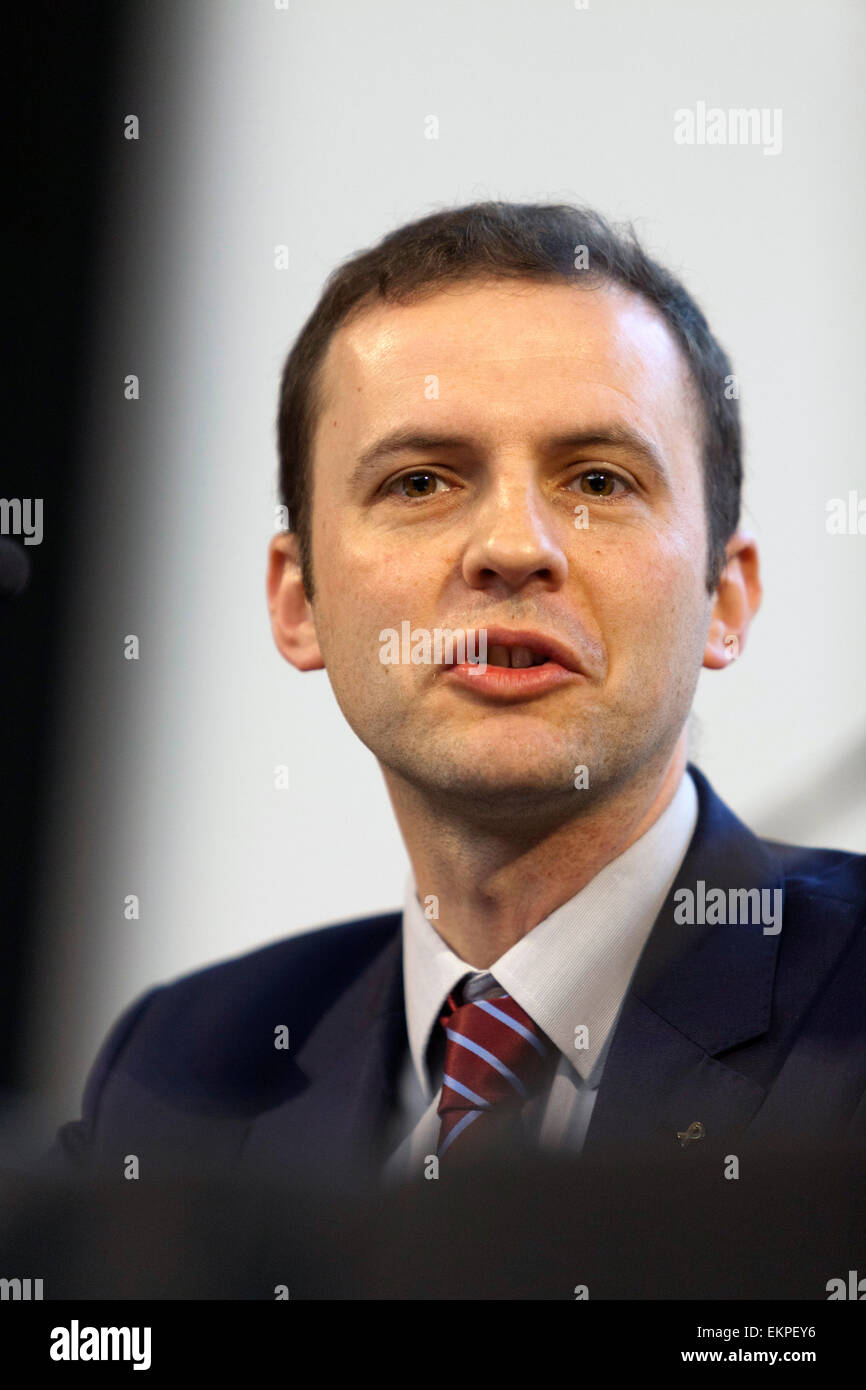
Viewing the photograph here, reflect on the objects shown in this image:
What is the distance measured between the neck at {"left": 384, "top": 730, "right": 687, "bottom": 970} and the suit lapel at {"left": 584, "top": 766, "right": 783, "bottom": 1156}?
92 mm

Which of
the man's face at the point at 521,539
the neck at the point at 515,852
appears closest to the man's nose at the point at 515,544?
the man's face at the point at 521,539

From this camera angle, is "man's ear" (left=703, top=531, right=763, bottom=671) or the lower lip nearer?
the lower lip

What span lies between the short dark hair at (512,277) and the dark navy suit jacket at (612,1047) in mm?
368

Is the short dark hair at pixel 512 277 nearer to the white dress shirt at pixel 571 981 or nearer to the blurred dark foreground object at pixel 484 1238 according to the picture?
the white dress shirt at pixel 571 981

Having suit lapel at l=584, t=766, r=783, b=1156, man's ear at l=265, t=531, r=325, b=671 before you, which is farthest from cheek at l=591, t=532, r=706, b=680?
man's ear at l=265, t=531, r=325, b=671

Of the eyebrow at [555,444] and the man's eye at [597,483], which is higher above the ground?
the eyebrow at [555,444]

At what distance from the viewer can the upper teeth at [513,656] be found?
4.64ft

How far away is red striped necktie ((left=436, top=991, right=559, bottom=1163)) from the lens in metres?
1.44

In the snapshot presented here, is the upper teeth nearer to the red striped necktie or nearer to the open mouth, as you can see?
the open mouth

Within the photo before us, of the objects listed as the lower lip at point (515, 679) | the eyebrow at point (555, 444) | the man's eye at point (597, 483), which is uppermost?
the eyebrow at point (555, 444)

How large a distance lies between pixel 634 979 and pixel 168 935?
22.8 inches

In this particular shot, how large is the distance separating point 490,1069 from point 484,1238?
161 millimetres

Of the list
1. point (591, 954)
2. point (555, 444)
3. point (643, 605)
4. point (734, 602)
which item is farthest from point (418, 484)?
point (591, 954)

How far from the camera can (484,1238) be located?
137cm
